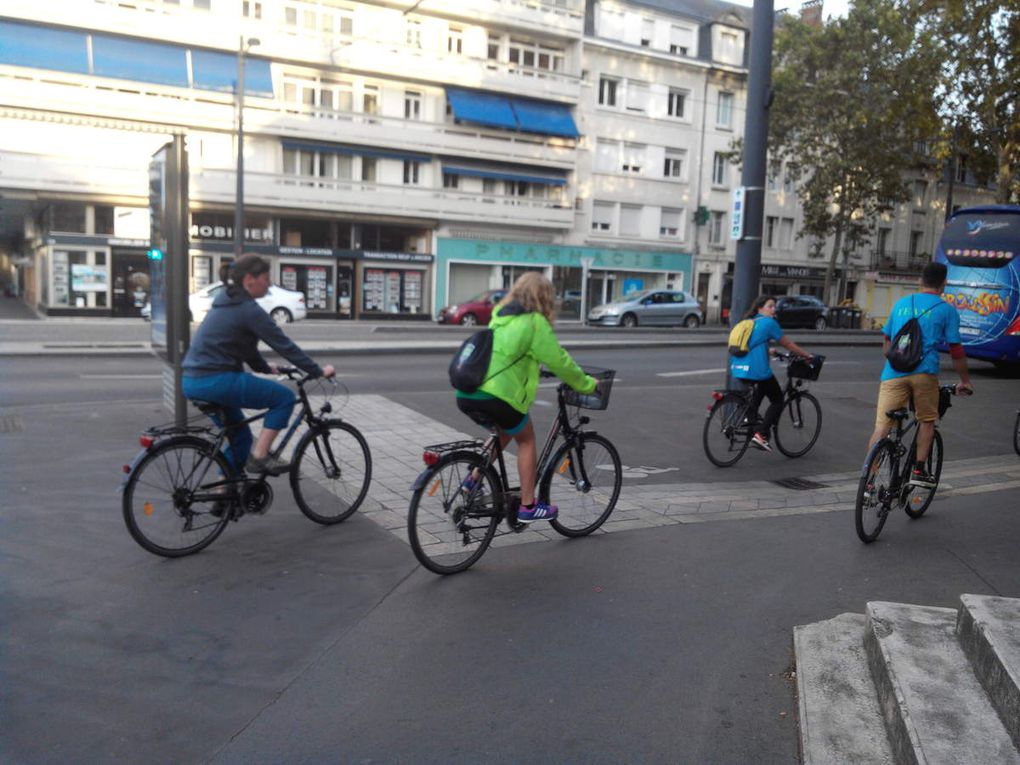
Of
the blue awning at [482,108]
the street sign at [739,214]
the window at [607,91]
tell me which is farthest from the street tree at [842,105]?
the street sign at [739,214]

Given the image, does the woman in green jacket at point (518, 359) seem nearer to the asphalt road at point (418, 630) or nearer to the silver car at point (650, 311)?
the asphalt road at point (418, 630)

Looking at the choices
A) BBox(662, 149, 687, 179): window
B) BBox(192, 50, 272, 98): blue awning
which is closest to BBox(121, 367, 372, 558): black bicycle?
BBox(192, 50, 272, 98): blue awning

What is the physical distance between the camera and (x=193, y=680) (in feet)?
12.8

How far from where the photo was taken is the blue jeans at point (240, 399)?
18.3 ft

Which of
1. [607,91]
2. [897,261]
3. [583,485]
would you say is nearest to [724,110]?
[607,91]

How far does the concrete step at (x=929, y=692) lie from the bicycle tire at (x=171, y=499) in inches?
147

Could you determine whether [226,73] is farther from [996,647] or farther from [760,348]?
[996,647]

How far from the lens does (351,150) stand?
123 feet

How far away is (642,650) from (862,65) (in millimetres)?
39826

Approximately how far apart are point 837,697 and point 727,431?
202 inches

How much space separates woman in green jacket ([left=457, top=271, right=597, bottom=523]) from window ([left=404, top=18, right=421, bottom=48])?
35.5 metres

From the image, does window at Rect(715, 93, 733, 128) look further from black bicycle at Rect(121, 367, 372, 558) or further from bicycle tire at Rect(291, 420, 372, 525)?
black bicycle at Rect(121, 367, 372, 558)

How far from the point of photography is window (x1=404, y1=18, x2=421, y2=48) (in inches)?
1499

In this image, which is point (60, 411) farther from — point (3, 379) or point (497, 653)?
point (497, 653)
